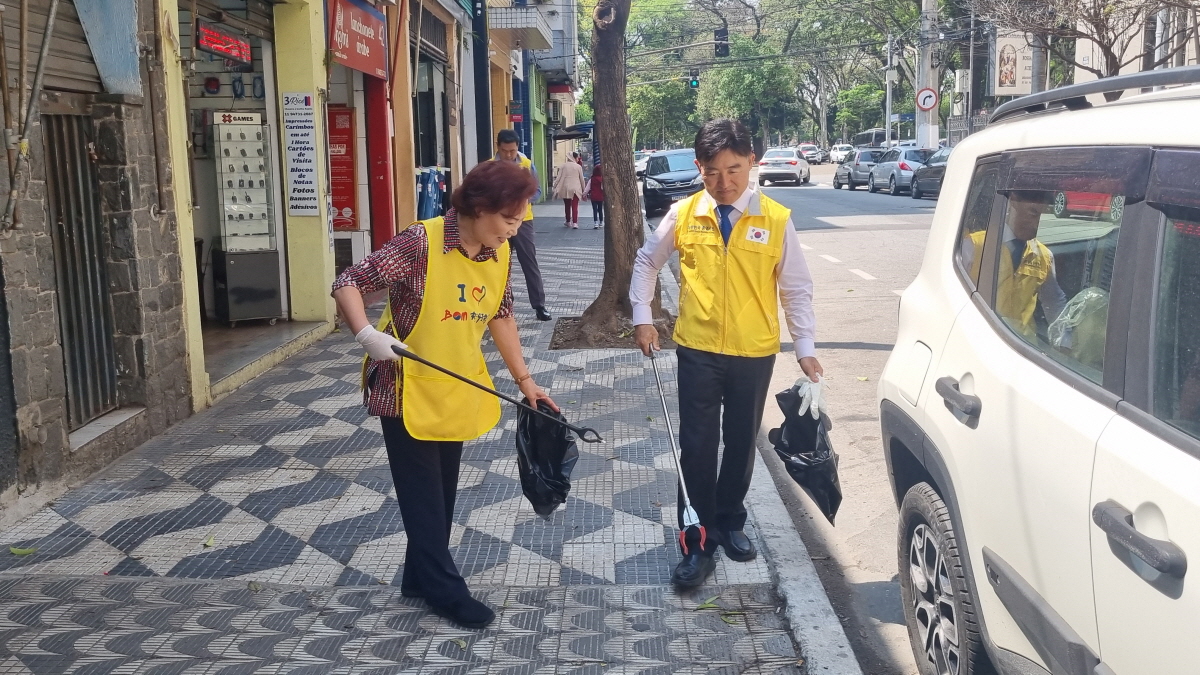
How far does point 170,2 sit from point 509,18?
53.5 feet

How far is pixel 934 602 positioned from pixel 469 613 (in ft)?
5.12

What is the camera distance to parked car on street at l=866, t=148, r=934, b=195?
31.6 m

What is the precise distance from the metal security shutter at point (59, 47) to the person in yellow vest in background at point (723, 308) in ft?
10.5

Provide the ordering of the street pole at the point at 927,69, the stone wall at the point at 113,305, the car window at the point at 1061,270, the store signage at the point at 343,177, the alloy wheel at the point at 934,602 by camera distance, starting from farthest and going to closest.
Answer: the street pole at the point at 927,69
the store signage at the point at 343,177
the stone wall at the point at 113,305
the alloy wheel at the point at 934,602
the car window at the point at 1061,270

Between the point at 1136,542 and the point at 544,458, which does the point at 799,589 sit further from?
the point at 1136,542

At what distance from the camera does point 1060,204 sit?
109 inches

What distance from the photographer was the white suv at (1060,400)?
6.71ft

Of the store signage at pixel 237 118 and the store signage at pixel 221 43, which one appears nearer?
the store signage at pixel 221 43

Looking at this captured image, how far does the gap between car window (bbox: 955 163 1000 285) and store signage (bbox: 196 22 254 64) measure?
6.31 m

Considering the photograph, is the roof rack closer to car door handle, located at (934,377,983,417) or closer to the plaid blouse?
car door handle, located at (934,377,983,417)

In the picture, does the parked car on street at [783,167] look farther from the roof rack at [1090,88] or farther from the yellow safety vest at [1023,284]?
the yellow safety vest at [1023,284]

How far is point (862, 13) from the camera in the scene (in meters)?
47.9

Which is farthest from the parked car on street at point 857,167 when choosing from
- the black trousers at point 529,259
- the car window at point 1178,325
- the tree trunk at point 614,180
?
the car window at point 1178,325

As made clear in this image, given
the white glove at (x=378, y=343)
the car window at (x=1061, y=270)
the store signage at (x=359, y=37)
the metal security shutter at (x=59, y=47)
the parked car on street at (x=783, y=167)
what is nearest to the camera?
the car window at (x=1061, y=270)
